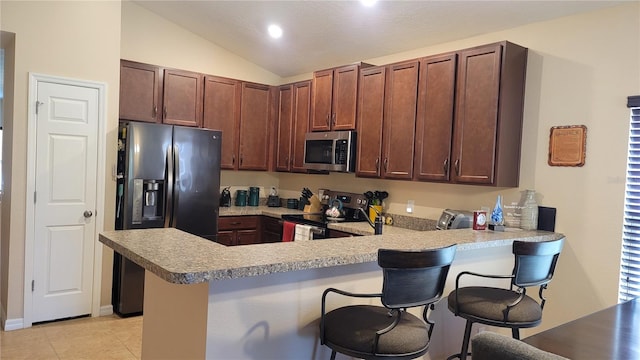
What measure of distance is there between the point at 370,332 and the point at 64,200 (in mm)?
3164

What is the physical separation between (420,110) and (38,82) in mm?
3129

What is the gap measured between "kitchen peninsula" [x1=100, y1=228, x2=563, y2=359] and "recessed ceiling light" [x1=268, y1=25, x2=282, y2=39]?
9.11 ft

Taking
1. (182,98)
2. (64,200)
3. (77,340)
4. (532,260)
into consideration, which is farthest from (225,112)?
(532,260)

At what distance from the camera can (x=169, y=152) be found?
409 cm

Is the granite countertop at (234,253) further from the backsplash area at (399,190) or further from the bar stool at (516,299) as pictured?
the backsplash area at (399,190)

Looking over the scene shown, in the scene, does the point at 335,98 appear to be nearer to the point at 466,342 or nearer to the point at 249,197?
the point at 249,197

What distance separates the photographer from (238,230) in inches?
190

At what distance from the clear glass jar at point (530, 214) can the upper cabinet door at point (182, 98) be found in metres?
3.37

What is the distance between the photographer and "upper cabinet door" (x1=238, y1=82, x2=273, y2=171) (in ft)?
17.1

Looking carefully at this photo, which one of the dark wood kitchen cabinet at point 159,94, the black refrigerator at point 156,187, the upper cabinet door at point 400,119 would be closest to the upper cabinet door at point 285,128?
the dark wood kitchen cabinet at point 159,94

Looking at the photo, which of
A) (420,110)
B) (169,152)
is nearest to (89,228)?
(169,152)

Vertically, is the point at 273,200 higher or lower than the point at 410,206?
lower

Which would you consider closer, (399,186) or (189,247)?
(189,247)

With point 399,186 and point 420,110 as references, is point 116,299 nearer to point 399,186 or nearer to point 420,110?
point 399,186
